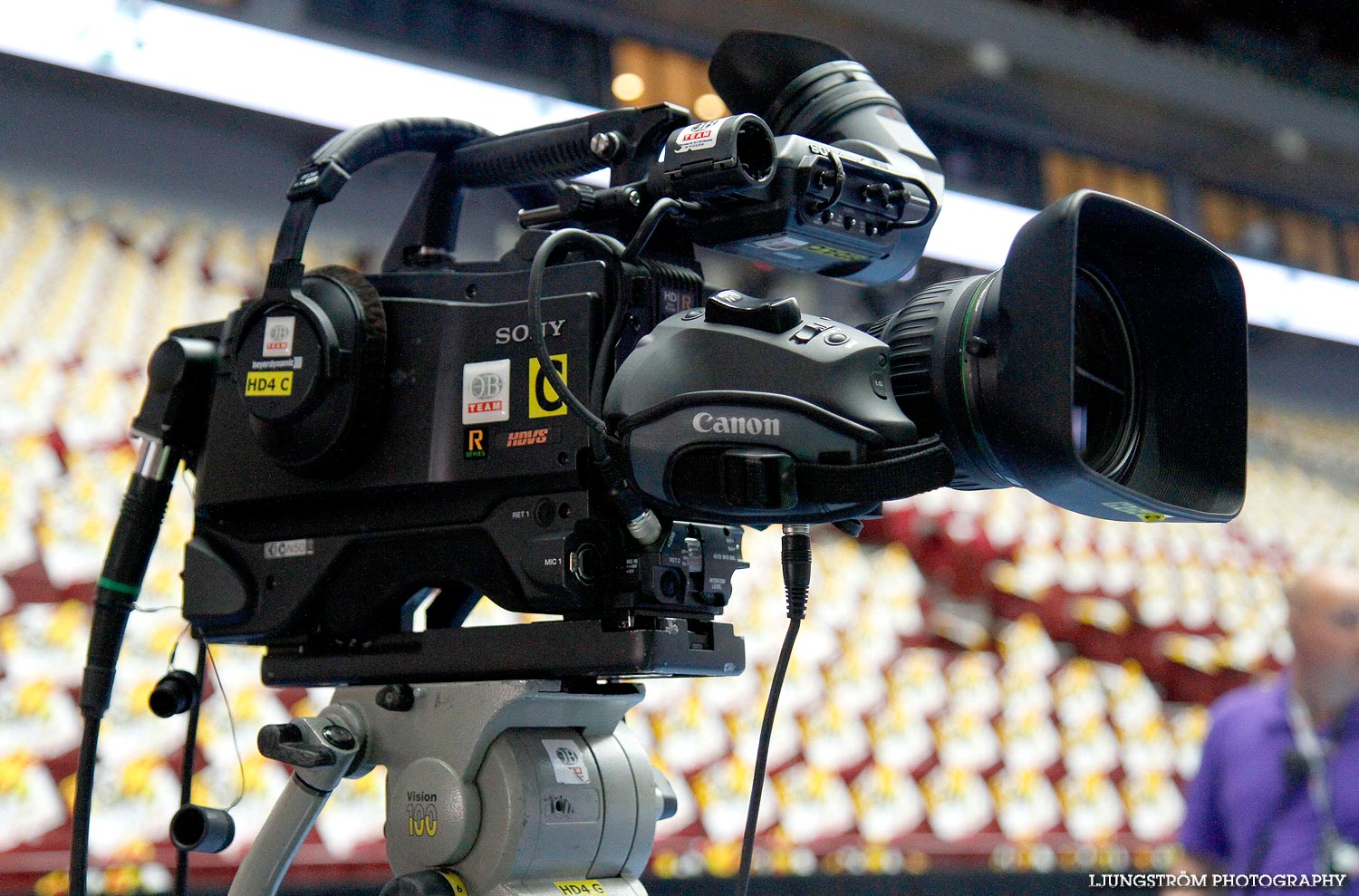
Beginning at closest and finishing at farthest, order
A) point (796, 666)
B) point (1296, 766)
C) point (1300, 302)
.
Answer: point (1296, 766) < point (796, 666) < point (1300, 302)

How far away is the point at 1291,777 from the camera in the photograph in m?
1.81

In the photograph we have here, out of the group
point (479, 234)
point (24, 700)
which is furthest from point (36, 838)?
point (479, 234)

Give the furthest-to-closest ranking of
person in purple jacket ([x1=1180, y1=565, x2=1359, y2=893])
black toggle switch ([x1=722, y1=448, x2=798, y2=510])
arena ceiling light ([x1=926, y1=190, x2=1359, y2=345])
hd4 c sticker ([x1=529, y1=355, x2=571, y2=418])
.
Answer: arena ceiling light ([x1=926, y1=190, x2=1359, y2=345]), person in purple jacket ([x1=1180, y1=565, x2=1359, y2=893]), hd4 c sticker ([x1=529, y1=355, x2=571, y2=418]), black toggle switch ([x1=722, y1=448, x2=798, y2=510])

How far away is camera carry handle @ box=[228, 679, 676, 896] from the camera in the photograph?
0.90m

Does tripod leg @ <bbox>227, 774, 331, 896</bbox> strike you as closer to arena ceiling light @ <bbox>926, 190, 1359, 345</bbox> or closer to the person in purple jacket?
the person in purple jacket

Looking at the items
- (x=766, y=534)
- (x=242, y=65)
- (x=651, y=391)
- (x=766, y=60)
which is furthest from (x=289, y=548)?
(x=766, y=534)

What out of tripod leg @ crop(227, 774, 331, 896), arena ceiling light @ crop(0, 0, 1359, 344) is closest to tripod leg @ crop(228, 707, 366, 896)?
tripod leg @ crop(227, 774, 331, 896)

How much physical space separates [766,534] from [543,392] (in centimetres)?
174

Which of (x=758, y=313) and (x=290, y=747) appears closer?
(x=758, y=313)

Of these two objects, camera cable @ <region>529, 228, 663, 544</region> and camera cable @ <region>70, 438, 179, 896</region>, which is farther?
camera cable @ <region>70, 438, 179, 896</region>

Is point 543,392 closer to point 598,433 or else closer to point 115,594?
point 598,433

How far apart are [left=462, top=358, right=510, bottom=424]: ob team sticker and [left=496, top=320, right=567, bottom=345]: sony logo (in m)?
0.01

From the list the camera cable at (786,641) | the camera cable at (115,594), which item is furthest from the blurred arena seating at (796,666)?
the camera cable at (786,641)

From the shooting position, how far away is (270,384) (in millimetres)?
951
